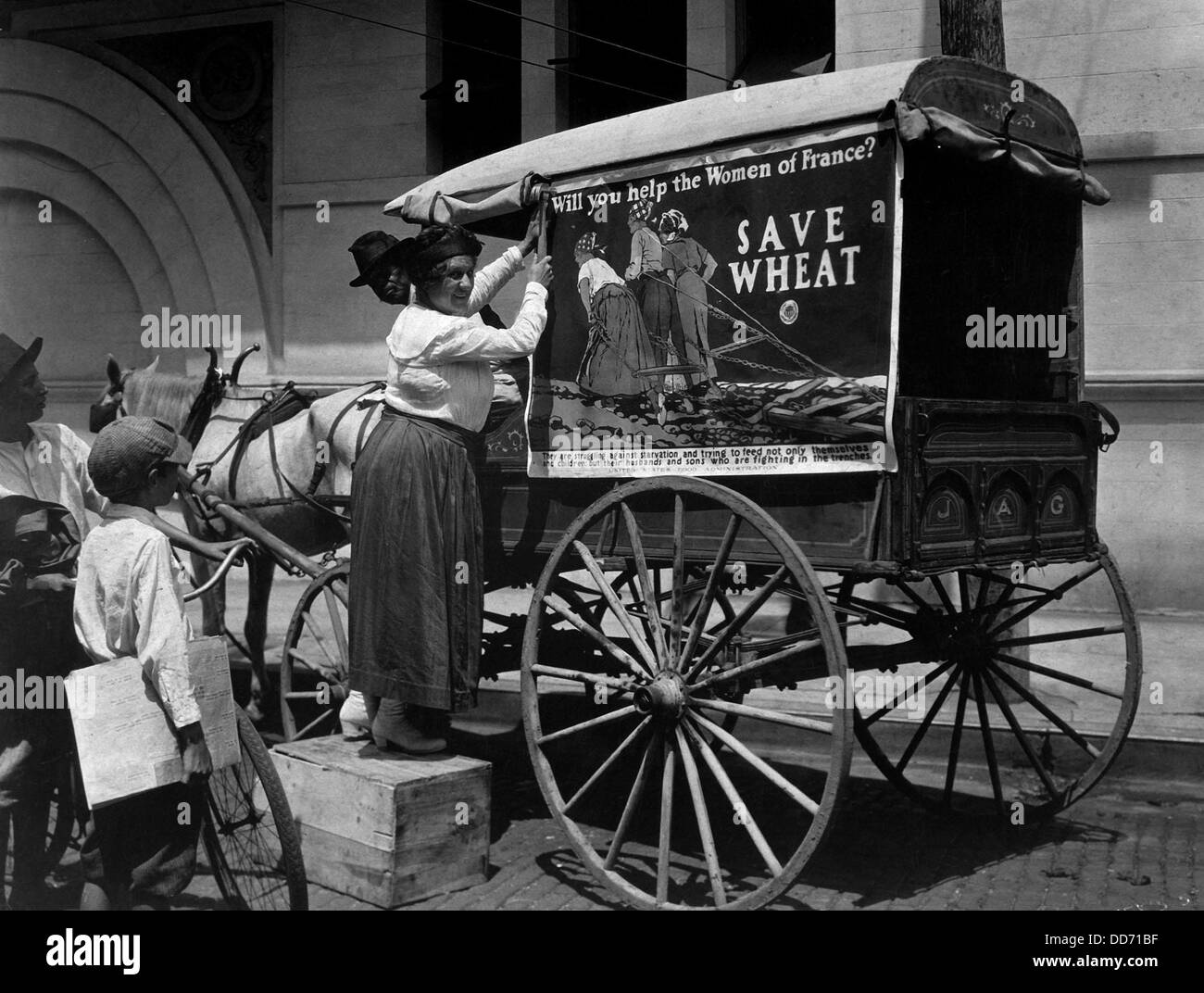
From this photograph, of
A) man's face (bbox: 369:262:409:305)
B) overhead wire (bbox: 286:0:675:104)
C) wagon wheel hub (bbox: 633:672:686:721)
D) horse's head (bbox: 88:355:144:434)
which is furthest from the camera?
overhead wire (bbox: 286:0:675:104)

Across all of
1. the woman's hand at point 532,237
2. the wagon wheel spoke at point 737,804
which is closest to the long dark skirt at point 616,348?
the woman's hand at point 532,237

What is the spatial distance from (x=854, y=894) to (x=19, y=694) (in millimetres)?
2922

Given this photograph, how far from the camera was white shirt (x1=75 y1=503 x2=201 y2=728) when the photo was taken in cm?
363

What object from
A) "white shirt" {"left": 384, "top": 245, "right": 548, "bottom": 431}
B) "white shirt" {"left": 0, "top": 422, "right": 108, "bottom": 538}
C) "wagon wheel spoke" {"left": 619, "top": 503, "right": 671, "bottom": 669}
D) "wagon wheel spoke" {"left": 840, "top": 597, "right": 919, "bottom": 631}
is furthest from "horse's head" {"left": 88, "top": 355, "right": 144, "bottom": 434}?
"wagon wheel spoke" {"left": 840, "top": 597, "right": 919, "bottom": 631}

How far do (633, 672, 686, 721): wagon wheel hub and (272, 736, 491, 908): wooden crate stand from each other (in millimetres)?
819

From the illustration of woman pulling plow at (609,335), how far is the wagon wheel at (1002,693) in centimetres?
110

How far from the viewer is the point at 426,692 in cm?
488

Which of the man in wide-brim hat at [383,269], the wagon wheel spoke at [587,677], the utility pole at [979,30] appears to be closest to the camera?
the wagon wheel spoke at [587,677]

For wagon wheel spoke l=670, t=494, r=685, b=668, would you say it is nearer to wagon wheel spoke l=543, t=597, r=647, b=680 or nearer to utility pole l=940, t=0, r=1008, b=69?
wagon wheel spoke l=543, t=597, r=647, b=680

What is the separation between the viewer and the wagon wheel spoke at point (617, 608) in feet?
14.6

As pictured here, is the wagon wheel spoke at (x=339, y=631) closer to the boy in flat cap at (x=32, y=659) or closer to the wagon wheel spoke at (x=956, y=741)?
the boy in flat cap at (x=32, y=659)
